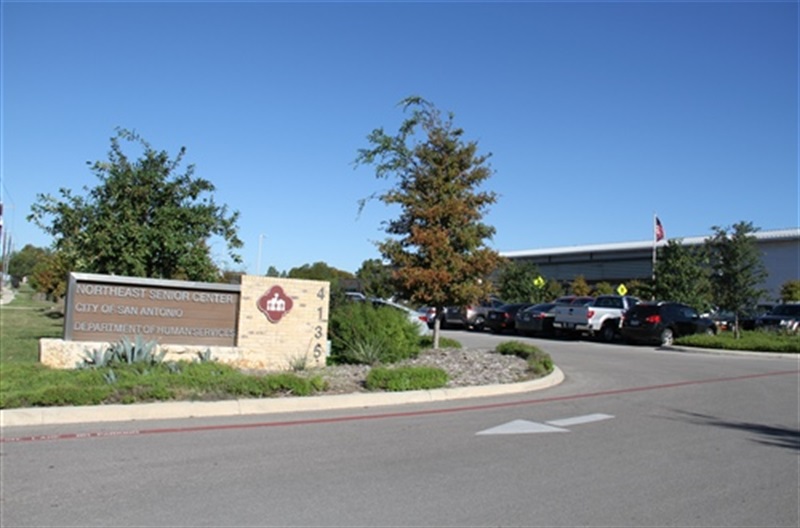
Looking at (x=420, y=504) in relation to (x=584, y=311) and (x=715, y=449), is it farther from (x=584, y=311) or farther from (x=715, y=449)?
(x=584, y=311)

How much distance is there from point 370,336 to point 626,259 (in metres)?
73.7

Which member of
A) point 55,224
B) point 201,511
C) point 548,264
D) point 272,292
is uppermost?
point 548,264

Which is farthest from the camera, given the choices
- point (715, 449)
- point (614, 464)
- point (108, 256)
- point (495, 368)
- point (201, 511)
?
point (108, 256)


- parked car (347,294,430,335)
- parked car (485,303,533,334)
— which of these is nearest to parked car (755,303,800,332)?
parked car (485,303,533,334)

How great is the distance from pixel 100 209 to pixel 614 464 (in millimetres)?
12257

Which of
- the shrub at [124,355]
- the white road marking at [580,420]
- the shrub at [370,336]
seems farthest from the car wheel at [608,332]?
the shrub at [124,355]

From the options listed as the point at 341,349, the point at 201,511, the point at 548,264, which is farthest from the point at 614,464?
the point at 548,264

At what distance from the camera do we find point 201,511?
5293 millimetres

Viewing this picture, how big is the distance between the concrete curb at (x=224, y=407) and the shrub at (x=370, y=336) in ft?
9.22

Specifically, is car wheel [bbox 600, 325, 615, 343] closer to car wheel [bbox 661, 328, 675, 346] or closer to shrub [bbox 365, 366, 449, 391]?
car wheel [bbox 661, 328, 675, 346]

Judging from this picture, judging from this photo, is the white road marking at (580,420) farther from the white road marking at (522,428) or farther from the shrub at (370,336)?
the shrub at (370,336)

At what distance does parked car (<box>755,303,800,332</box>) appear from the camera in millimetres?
28562

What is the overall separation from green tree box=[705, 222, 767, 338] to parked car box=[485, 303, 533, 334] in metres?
9.04

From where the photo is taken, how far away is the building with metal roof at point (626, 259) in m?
68.2
